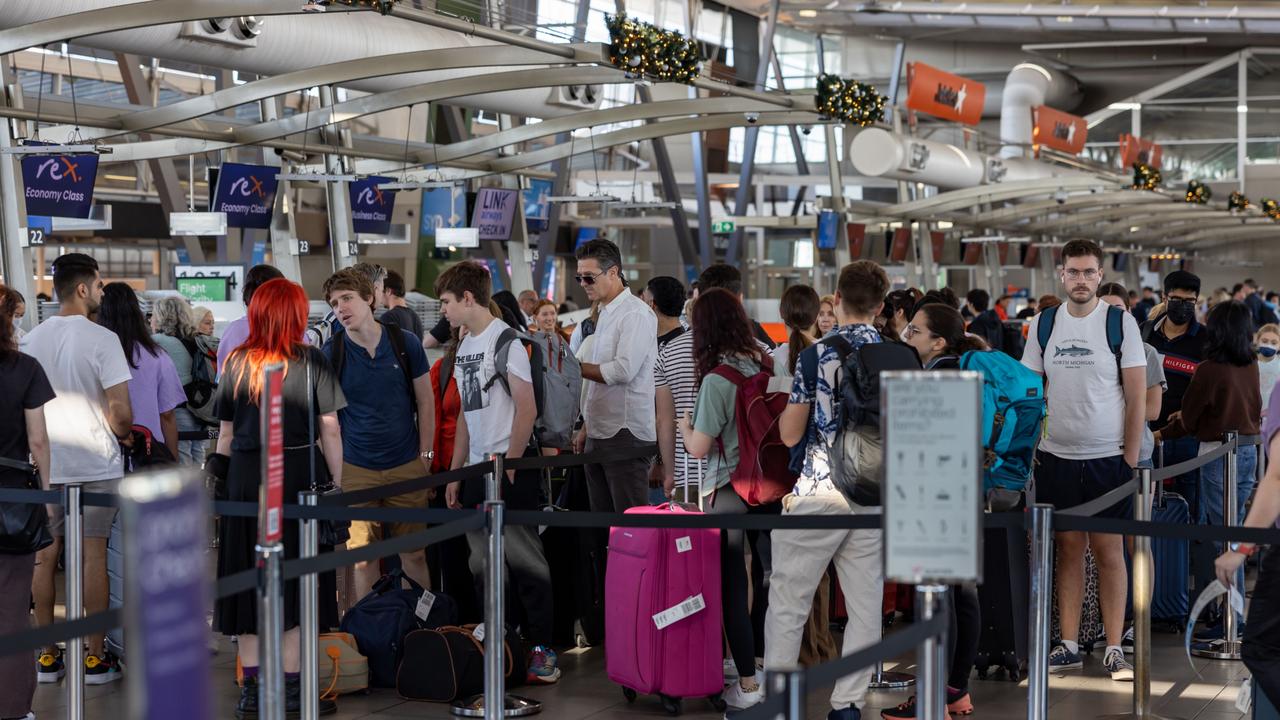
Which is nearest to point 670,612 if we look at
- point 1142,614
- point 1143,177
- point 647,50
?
point 1142,614

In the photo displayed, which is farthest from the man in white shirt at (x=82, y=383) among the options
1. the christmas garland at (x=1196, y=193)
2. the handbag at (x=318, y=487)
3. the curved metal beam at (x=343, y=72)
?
the christmas garland at (x=1196, y=193)

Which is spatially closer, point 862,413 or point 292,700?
point 862,413

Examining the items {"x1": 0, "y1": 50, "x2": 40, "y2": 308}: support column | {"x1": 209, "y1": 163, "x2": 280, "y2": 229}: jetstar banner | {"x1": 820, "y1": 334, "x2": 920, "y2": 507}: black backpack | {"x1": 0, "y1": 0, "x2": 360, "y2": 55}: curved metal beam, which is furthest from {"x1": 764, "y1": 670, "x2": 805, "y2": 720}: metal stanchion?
{"x1": 209, "y1": 163, "x2": 280, "y2": 229}: jetstar banner

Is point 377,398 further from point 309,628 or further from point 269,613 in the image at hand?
point 269,613

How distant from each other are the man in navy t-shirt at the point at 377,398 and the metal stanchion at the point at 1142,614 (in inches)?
107

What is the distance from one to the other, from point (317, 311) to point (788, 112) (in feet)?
15.9

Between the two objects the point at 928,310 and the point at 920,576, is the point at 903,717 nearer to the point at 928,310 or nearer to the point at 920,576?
the point at 928,310

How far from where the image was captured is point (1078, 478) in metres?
5.66

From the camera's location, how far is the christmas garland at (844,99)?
44.7 ft

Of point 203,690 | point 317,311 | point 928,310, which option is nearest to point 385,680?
point 928,310

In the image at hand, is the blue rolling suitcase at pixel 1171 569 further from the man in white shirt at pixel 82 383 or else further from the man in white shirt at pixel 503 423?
the man in white shirt at pixel 82 383

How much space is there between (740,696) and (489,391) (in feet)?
5.10

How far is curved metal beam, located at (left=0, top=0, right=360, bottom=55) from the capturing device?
862 centimetres

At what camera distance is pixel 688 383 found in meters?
5.79
